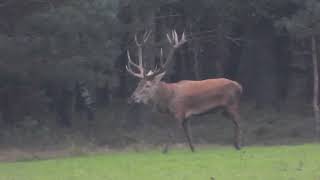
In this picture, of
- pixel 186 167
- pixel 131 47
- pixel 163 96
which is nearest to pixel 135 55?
pixel 131 47

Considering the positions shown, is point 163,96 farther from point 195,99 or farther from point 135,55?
point 135,55

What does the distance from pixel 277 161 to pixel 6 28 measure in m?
10.9

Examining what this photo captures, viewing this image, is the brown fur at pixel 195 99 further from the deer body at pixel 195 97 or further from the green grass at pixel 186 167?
the green grass at pixel 186 167

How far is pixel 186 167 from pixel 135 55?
19267 mm

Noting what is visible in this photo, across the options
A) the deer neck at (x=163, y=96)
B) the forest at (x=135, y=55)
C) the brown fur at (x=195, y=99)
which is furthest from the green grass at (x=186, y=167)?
the forest at (x=135, y=55)

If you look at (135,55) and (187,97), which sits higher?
(187,97)

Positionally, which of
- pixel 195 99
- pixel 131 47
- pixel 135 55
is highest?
pixel 195 99

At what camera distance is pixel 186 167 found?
16.4 m

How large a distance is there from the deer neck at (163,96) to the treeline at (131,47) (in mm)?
4444

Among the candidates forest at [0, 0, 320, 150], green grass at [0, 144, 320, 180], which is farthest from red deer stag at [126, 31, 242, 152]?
forest at [0, 0, 320, 150]

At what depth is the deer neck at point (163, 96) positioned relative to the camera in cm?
2138

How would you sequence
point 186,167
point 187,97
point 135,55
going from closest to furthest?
point 186,167, point 187,97, point 135,55

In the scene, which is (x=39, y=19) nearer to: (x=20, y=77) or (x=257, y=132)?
(x=20, y=77)

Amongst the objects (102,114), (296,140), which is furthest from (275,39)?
(296,140)
